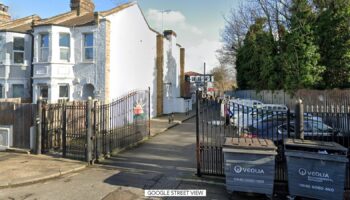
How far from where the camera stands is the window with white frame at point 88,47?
55.4 feet

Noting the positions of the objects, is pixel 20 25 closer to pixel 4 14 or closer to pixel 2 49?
Answer: pixel 4 14

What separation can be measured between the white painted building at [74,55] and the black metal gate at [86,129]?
Result: 5799mm

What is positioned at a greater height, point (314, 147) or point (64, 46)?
point (64, 46)

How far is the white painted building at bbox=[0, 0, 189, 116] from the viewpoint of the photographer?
1655 centimetres

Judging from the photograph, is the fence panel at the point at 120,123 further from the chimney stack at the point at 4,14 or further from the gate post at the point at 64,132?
the chimney stack at the point at 4,14

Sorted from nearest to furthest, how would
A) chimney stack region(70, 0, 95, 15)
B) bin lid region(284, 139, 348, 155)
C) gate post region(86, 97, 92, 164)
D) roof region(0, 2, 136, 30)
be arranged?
bin lid region(284, 139, 348, 155)
gate post region(86, 97, 92, 164)
roof region(0, 2, 136, 30)
chimney stack region(70, 0, 95, 15)

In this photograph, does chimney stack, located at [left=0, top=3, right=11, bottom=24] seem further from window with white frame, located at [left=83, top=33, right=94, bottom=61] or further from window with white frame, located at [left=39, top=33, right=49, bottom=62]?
window with white frame, located at [left=83, top=33, right=94, bottom=61]

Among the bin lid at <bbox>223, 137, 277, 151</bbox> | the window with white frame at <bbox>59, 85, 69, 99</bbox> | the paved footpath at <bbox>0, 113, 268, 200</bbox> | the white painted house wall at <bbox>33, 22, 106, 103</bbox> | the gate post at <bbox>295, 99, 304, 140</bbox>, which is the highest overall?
the white painted house wall at <bbox>33, 22, 106, 103</bbox>

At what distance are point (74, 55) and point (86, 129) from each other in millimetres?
9827

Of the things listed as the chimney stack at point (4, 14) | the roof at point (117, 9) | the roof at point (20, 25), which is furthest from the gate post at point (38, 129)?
the chimney stack at point (4, 14)

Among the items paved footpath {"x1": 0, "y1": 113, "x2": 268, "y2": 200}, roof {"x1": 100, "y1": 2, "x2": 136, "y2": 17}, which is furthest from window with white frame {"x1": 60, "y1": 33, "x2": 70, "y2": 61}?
paved footpath {"x1": 0, "y1": 113, "x2": 268, "y2": 200}

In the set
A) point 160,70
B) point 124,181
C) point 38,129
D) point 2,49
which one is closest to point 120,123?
point 38,129

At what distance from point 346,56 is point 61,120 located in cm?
2011

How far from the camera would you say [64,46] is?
55.9 ft
